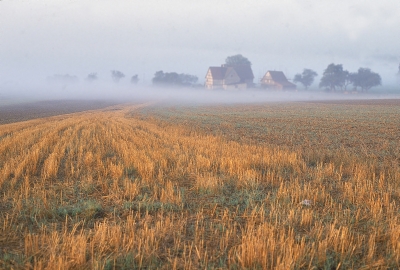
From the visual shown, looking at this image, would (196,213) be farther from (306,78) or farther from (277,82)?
(306,78)

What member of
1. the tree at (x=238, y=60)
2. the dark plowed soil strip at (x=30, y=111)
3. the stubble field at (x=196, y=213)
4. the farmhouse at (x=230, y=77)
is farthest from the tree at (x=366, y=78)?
the stubble field at (x=196, y=213)

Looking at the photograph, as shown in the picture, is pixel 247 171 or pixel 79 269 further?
pixel 247 171

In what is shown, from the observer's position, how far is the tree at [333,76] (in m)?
121

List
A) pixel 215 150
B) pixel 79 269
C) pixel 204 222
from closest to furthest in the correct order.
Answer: pixel 79 269 → pixel 204 222 → pixel 215 150

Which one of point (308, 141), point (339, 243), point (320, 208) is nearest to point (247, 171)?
point (320, 208)

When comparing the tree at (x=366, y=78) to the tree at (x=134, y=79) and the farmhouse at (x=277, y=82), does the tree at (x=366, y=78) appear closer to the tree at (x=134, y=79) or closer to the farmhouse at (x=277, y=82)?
the farmhouse at (x=277, y=82)

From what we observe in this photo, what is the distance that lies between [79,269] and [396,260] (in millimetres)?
3612

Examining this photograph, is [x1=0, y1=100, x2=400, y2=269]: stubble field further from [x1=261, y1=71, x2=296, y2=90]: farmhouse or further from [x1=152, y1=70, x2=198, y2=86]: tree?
[x1=152, y1=70, x2=198, y2=86]: tree

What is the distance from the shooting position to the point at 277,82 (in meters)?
108

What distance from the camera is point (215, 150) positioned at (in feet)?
36.7

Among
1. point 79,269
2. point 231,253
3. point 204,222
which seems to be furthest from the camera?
point 204,222

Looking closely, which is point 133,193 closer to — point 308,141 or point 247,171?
point 247,171

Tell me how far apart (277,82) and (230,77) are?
1585cm

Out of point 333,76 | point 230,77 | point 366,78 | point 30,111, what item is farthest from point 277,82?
point 30,111
